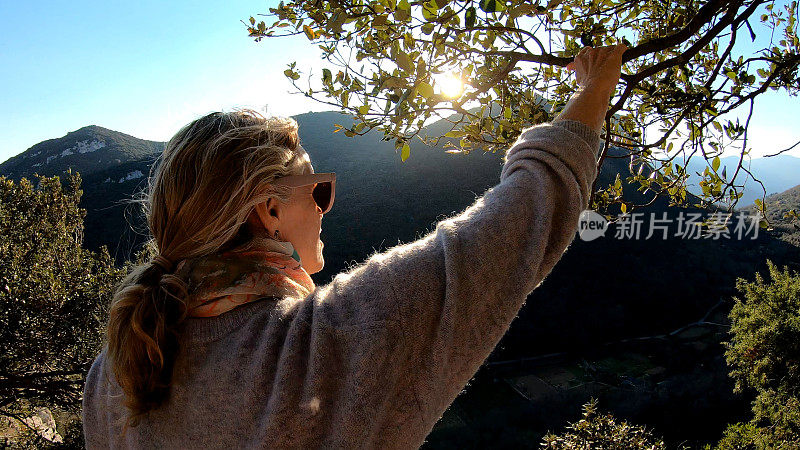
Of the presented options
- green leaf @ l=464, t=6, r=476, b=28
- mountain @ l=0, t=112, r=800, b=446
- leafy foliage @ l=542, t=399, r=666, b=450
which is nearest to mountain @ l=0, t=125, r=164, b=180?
mountain @ l=0, t=112, r=800, b=446

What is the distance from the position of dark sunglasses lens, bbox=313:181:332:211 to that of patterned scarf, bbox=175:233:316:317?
0.60 feet

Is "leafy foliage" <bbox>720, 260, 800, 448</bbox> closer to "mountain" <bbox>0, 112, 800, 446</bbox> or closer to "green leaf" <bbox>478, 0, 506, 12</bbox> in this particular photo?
"mountain" <bbox>0, 112, 800, 446</bbox>

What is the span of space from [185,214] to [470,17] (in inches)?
36.8

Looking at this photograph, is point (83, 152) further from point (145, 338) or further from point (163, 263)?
point (145, 338)

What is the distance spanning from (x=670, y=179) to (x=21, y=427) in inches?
368

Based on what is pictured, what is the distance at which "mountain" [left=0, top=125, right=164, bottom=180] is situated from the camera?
19950 millimetres

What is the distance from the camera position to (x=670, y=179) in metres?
2.76

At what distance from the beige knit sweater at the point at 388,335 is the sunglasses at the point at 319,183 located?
277 millimetres

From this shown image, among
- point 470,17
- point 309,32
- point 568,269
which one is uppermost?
point 309,32

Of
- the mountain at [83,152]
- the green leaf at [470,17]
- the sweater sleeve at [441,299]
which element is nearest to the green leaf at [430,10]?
the green leaf at [470,17]

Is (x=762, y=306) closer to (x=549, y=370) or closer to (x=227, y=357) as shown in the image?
(x=549, y=370)

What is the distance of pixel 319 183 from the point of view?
1.11m

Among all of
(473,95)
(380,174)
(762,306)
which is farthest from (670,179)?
(380,174)

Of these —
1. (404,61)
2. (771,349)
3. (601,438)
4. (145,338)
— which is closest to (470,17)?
(404,61)
